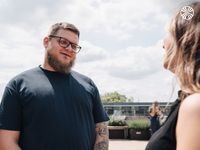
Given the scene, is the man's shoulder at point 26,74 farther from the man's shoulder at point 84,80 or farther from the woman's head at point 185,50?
the woman's head at point 185,50

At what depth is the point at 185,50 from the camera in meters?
2.12

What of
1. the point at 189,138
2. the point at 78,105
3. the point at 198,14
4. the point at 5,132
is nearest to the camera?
the point at 189,138

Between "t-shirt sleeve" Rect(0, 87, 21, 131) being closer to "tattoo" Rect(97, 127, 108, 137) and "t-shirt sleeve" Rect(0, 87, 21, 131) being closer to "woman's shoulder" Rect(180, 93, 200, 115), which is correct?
"tattoo" Rect(97, 127, 108, 137)

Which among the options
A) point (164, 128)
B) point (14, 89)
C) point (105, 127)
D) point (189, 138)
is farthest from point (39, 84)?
point (189, 138)

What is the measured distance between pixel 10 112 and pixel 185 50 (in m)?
1.89

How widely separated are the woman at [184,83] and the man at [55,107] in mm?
1444

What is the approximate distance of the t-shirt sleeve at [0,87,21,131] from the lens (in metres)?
3.46

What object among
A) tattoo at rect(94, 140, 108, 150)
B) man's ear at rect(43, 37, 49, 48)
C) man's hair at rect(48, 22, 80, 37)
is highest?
man's hair at rect(48, 22, 80, 37)

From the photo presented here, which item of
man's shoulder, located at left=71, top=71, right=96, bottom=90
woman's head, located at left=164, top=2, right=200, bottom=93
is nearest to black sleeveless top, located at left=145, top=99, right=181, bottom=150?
woman's head, located at left=164, top=2, right=200, bottom=93

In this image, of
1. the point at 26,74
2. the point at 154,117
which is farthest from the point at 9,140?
the point at 154,117

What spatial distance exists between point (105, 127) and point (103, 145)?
187mm

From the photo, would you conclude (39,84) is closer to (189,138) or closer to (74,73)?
(74,73)

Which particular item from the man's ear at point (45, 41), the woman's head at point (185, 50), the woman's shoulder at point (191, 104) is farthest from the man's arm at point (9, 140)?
the woman's shoulder at point (191, 104)

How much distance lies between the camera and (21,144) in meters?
3.50
